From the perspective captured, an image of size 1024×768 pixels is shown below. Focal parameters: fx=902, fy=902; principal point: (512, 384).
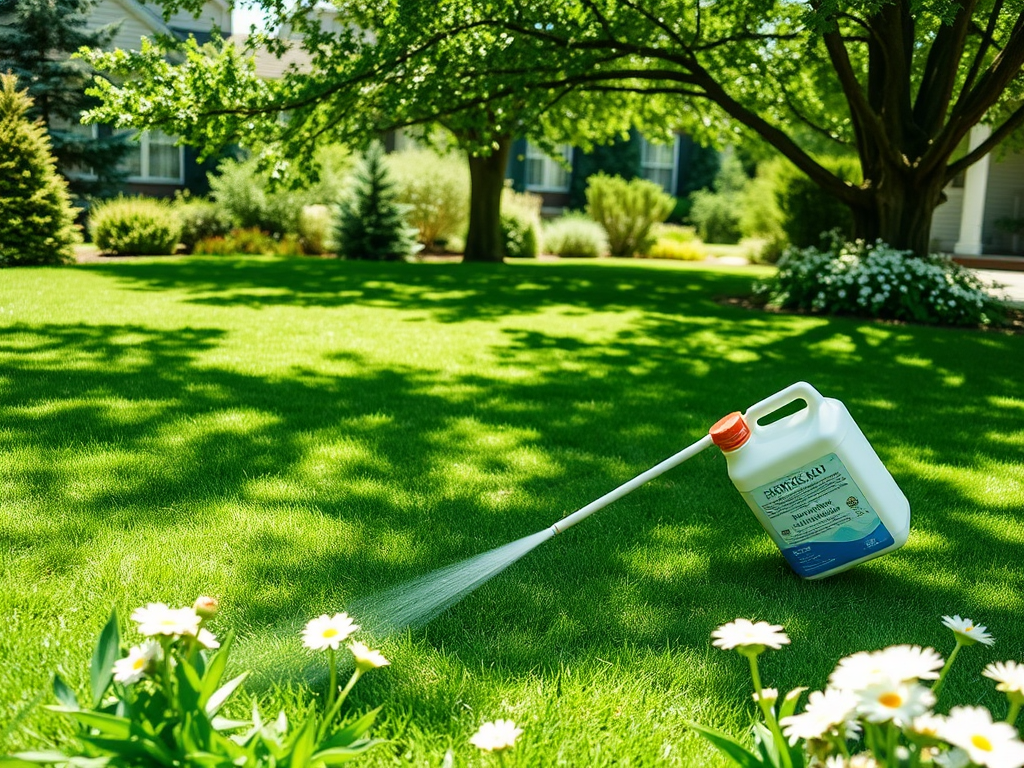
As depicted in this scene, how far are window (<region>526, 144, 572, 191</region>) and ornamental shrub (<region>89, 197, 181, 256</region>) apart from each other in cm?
1576

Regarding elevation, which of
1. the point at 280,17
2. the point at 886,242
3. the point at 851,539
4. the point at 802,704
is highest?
the point at 280,17

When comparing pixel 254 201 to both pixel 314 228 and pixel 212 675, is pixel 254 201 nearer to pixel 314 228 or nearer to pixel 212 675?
pixel 314 228

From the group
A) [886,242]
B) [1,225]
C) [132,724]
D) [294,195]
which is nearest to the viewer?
[132,724]

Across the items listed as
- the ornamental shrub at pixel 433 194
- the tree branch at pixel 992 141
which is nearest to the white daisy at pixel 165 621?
the tree branch at pixel 992 141

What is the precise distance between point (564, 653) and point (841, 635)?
0.80m

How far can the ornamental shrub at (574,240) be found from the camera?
67.4 ft

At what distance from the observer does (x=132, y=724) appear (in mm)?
1573

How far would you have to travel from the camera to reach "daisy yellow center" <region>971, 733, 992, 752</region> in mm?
1271

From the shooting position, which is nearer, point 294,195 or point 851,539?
point 851,539

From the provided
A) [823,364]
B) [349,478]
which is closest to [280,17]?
[823,364]

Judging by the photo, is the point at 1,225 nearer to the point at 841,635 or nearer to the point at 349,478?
the point at 349,478

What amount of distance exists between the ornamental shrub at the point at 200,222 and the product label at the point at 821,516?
16.1 meters

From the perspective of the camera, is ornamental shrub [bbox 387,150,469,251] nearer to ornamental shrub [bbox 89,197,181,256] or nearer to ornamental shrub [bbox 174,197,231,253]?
ornamental shrub [bbox 174,197,231,253]

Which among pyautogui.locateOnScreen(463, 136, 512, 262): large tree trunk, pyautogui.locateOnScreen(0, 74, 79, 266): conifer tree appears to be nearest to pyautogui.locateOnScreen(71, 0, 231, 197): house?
pyautogui.locateOnScreen(463, 136, 512, 262): large tree trunk
